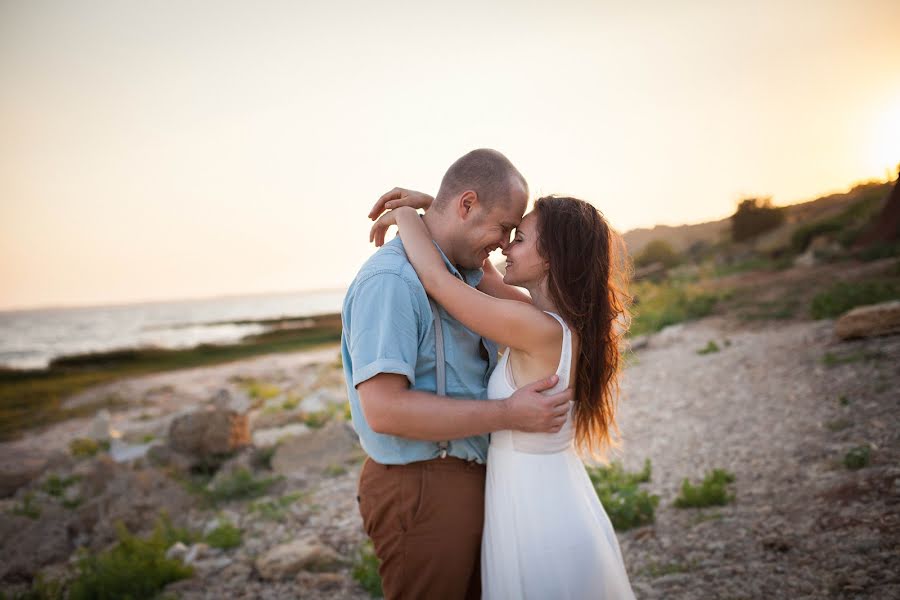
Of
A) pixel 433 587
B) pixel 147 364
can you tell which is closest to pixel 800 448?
pixel 433 587

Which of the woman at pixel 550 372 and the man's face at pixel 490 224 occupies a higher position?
the man's face at pixel 490 224

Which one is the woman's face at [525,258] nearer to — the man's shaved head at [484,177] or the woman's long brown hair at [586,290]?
the woman's long brown hair at [586,290]

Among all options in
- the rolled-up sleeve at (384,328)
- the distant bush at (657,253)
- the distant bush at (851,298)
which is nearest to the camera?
the rolled-up sleeve at (384,328)

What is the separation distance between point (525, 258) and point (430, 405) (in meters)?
0.93

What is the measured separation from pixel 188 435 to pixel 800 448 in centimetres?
842

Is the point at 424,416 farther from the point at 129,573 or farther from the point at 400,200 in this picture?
the point at 129,573

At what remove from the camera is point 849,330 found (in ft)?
26.4

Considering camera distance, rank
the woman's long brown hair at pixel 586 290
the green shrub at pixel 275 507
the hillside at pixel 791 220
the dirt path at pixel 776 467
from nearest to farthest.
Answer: the woman's long brown hair at pixel 586 290 → the dirt path at pixel 776 467 → the green shrub at pixel 275 507 → the hillside at pixel 791 220

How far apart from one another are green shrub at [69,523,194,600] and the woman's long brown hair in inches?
164

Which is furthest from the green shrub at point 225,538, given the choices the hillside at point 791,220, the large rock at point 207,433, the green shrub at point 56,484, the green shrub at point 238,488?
the hillside at point 791,220

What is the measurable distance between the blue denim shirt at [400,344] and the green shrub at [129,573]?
367 centimetres

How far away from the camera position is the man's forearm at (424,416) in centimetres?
211

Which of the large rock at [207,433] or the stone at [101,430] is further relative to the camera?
the stone at [101,430]

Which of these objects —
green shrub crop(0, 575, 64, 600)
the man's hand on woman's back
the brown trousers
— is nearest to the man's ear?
the man's hand on woman's back
